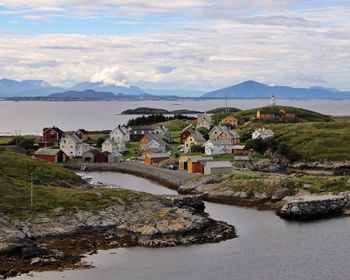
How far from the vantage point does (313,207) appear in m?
67.7

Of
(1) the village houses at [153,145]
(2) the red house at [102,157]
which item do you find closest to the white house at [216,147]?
(1) the village houses at [153,145]

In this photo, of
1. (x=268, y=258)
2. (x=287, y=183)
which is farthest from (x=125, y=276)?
(x=287, y=183)

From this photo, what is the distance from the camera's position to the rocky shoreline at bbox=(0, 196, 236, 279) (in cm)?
4981

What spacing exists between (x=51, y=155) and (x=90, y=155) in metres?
8.02

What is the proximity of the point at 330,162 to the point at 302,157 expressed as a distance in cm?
530

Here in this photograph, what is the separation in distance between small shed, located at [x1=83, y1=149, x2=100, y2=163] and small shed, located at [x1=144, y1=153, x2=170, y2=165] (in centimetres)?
1135

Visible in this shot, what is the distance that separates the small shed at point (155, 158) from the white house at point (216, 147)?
7.49 metres

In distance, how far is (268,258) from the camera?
50469 millimetres

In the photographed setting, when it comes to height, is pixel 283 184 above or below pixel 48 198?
above

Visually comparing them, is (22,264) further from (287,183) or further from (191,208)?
(287,183)

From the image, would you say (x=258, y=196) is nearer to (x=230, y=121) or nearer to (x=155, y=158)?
(x=155, y=158)

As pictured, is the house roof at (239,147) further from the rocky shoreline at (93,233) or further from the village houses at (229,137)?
the rocky shoreline at (93,233)

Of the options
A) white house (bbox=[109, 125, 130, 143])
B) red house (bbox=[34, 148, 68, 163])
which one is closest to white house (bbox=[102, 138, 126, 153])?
white house (bbox=[109, 125, 130, 143])

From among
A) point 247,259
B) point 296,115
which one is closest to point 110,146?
point 296,115
